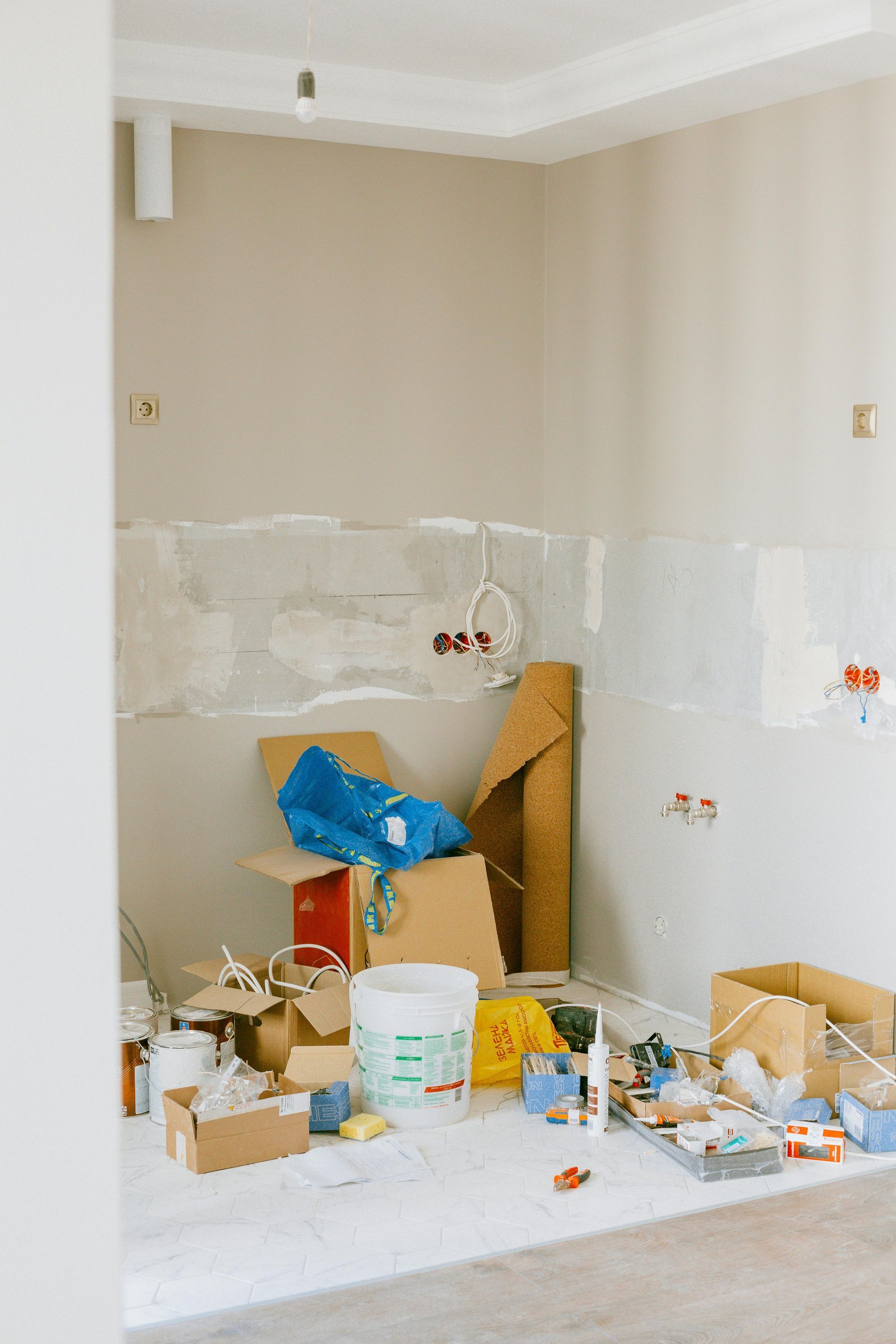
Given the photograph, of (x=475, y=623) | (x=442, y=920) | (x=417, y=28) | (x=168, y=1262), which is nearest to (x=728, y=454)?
(x=475, y=623)

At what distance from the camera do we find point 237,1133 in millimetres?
3016

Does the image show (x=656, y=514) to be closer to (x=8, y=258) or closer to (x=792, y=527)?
(x=792, y=527)

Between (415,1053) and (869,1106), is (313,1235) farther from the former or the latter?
(869,1106)

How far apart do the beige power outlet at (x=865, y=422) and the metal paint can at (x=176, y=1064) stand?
7.35 feet

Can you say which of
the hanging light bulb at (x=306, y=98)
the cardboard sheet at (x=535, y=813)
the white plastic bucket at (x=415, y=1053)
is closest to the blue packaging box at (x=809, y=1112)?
the white plastic bucket at (x=415, y=1053)

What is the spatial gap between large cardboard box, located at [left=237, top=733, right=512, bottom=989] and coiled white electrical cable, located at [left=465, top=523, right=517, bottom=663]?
84 centimetres

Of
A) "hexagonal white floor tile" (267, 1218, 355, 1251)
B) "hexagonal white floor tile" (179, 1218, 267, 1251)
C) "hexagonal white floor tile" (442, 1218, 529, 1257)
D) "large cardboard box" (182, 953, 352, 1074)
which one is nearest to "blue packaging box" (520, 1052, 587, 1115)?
"large cardboard box" (182, 953, 352, 1074)

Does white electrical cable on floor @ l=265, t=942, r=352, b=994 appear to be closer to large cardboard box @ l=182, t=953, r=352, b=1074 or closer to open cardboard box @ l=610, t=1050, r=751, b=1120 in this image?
large cardboard box @ l=182, t=953, r=352, b=1074

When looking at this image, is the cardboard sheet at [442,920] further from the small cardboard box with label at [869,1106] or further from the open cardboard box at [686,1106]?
the small cardboard box with label at [869,1106]

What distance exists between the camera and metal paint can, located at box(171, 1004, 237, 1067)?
11.3ft

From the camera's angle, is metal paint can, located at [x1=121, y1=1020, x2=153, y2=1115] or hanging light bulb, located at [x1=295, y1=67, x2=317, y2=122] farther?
metal paint can, located at [x1=121, y1=1020, x2=153, y2=1115]

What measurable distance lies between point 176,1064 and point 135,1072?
153 mm

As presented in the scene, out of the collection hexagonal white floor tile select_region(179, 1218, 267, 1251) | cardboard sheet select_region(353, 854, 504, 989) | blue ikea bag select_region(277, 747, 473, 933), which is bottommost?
hexagonal white floor tile select_region(179, 1218, 267, 1251)

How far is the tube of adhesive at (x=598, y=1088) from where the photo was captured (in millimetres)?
3154
